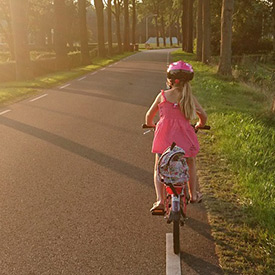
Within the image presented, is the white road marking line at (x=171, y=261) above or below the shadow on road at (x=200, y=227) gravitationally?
above

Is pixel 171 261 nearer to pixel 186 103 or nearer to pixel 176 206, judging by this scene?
pixel 176 206

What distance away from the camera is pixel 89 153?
25.9ft

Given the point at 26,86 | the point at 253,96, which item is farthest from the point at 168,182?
the point at 26,86

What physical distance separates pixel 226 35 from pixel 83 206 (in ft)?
59.1

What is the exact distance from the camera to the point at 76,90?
17.7 meters

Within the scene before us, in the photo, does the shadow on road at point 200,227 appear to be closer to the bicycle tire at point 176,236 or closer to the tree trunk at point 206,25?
the bicycle tire at point 176,236

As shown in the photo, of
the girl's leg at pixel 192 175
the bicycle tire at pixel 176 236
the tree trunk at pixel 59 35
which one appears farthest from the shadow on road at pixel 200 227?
the tree trunk at pixel 59 35

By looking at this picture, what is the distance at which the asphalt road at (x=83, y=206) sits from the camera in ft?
13.0

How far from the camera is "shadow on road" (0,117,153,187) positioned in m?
6.68

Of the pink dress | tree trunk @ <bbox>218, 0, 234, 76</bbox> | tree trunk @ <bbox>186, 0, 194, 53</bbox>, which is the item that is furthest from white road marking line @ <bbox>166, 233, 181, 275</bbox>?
tree trunk @ <bbox>186, 0, 194, 53</bbox>

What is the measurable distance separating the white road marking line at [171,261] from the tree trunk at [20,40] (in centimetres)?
1937

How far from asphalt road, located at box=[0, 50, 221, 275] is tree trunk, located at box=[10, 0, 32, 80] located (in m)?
12.0

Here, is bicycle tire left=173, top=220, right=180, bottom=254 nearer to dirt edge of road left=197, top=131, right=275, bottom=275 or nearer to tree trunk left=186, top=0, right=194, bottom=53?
dirt edge of road left=197, top=131, right=275, bottom=275

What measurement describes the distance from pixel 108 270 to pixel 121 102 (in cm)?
1085
